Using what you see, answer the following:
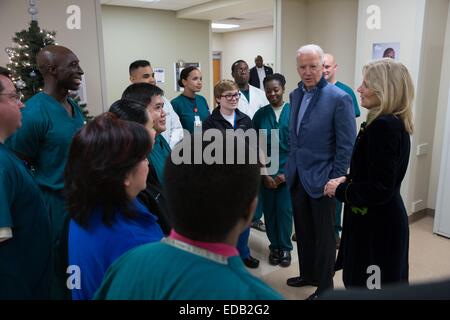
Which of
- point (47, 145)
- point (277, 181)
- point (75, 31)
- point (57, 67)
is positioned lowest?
point (277, 181)

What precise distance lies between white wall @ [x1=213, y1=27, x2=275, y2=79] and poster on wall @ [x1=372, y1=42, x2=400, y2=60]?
5.54m

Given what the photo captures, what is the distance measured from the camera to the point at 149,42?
239 inches

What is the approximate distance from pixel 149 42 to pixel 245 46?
13.3ft

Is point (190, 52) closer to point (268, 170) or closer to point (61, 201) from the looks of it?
point (268, 170)

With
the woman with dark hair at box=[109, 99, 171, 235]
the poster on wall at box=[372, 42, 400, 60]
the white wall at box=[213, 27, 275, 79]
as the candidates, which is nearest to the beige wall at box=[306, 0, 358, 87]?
the poster on wall at box=[372, 42, 400, 60]

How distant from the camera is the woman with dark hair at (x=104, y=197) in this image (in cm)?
89

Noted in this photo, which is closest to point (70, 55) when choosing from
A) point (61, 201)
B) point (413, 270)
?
point (61, 201)

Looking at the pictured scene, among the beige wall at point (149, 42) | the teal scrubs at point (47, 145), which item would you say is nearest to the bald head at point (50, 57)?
the teal scrubs at point (47, 145)

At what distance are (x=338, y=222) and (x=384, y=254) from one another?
1575mm

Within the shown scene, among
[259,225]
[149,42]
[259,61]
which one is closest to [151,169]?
[259,225]

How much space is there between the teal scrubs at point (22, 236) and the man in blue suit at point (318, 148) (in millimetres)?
1400

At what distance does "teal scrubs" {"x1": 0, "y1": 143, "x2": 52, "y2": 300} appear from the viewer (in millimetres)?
1228

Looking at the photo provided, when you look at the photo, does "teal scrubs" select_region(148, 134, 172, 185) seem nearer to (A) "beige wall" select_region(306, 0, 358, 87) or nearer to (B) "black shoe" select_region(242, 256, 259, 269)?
(B) "black shoe" select_region(242, 256, 259, 269)

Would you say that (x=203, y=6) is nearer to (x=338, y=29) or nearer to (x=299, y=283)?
(x=338, y=29)
